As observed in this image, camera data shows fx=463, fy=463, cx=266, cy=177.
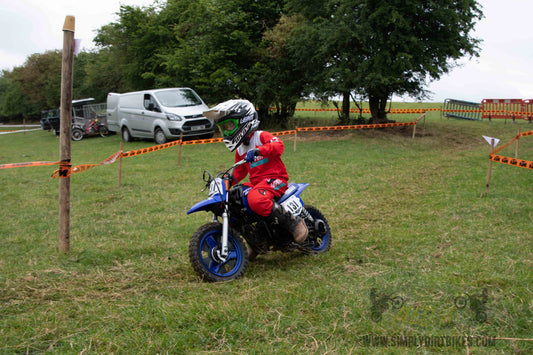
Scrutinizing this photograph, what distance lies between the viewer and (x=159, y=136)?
19703mm

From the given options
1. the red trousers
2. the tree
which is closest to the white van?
the tree

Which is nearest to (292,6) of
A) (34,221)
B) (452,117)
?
(452,117)

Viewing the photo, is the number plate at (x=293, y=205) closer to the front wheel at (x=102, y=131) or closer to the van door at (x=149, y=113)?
the van door at (x=149, y=113)

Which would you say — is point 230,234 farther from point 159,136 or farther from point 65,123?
point 159,136

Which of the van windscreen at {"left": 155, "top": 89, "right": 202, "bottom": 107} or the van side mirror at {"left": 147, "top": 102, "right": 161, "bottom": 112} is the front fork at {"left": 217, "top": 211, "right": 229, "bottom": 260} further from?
the van side mirror at {"left": 147, "top": 102, "right": 161, "bottom": 112}

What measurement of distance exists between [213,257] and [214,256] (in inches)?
0.6

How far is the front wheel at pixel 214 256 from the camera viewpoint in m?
4.66

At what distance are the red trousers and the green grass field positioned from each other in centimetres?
73

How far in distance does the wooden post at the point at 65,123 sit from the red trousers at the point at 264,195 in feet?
7.43

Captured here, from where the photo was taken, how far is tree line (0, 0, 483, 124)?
58.1 ft

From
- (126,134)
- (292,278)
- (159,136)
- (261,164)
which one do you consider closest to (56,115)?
(126,134)

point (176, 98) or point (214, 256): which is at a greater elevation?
point (176, 98)

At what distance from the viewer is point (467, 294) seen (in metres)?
4.05

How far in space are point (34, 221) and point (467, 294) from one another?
6808mm
